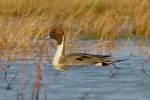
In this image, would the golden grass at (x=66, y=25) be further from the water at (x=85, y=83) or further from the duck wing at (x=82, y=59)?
the water at (x=85, y=83)

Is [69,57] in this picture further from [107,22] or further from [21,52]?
[107,22]

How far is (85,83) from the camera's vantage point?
9.20 meters

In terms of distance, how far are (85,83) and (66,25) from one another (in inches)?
321

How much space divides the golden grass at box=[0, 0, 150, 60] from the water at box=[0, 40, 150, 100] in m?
0.67

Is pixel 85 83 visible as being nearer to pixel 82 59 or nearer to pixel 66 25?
pixel 82 59

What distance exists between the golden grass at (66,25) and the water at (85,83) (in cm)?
67

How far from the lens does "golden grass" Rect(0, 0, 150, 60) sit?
39.6ft

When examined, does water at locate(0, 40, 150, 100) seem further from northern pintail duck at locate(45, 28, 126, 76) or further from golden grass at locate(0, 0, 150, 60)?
golden grass at locate(0, 0, 150, 60)

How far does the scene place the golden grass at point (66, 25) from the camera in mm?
12062

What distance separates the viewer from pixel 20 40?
12312 mm

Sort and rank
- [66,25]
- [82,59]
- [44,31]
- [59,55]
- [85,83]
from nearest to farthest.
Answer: [85,83] < [82,59] < [59,55] < [44,31] < [66,25]

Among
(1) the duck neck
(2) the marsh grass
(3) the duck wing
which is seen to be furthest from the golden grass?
(1) the duck neck

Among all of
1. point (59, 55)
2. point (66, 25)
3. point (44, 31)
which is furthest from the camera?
point (66, 25)

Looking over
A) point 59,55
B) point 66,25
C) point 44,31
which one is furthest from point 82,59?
point 66,25
